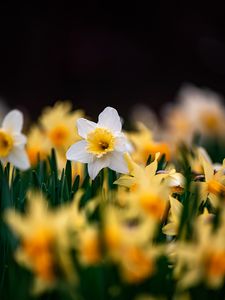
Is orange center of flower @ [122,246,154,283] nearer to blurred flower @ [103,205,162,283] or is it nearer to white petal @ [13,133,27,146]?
blurred flower @ [103,205,162,283]

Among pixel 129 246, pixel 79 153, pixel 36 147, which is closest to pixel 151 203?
pixel 129 246

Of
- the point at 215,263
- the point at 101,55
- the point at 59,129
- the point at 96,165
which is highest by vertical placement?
the point at 101,55

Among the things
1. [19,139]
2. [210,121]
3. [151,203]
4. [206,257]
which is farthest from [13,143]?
[210,121]

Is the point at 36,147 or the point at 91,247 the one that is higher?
the point at 36,147

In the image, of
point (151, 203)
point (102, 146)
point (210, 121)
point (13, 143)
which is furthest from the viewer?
point (210, 121)

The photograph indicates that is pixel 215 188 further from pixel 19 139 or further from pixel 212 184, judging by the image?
pixel 19 139

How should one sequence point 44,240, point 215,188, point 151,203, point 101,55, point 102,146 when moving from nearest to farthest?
point 44,240, point 151,203, point 215,188, point 102,146, point 101,55

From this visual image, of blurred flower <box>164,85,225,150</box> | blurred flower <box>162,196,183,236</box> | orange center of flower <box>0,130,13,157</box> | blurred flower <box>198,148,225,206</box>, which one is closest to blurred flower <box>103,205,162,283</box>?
blurred flower <box>162,196,183,236</box>

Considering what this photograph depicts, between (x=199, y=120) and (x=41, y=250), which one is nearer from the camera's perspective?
(x=41, y=250)

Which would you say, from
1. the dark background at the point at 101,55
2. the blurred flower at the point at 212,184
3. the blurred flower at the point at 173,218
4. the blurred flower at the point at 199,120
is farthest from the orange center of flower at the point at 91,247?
the dark background at the point at 101,55
